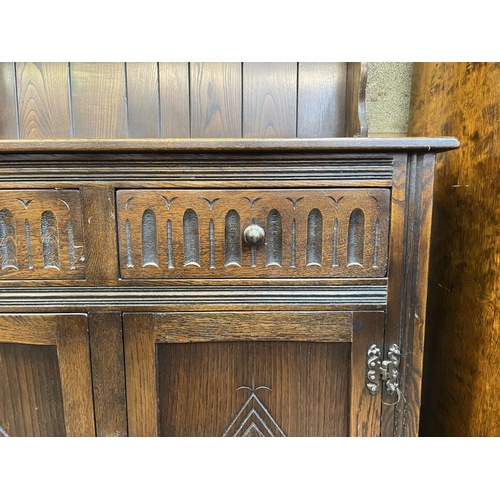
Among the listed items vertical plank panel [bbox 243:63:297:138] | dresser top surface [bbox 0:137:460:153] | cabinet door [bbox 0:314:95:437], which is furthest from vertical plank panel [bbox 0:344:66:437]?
vertical plank panel [bbox 243:63:297:138]

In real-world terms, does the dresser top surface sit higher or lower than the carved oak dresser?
higher

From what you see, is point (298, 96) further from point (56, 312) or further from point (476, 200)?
point (56, 312)

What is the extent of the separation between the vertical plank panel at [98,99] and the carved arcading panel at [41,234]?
0.37 m

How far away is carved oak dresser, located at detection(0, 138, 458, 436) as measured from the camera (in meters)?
0.51

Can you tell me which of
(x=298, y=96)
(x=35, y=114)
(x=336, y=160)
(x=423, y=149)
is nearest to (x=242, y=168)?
(x=336, y=160)

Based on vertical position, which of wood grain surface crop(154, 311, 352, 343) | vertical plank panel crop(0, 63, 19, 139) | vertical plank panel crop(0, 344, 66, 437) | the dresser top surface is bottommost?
vertical plank panel crop(0, 344, 66, 437)

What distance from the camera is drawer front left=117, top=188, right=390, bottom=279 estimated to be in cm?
52

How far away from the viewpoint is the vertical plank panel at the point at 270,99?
82 centimetres

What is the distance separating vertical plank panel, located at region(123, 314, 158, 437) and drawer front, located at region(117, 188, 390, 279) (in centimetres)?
8

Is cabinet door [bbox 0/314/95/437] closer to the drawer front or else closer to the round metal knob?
the drawer front

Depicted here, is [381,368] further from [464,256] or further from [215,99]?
[215,99]

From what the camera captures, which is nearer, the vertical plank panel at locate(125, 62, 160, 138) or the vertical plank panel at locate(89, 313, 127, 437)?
the vertical plank panel at locate(89, 313, 127, 437)

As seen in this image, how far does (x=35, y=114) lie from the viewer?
0.82m

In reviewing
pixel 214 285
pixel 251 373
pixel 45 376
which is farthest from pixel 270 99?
pixel 45 376
